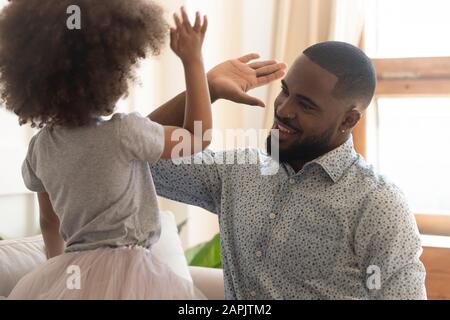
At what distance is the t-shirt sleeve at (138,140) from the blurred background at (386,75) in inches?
61.2

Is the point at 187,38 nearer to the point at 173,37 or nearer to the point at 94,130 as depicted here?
the point at 173,37

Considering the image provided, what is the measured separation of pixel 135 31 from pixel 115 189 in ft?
0.87

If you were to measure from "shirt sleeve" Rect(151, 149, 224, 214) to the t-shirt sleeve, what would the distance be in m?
0.35

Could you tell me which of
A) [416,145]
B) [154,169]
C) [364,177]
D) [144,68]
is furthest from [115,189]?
[416,145]

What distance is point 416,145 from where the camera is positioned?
110 inches

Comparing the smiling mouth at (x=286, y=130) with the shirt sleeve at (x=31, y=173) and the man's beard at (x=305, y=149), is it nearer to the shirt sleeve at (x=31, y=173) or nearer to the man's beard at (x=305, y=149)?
the man's beard at (x=305, y=149)

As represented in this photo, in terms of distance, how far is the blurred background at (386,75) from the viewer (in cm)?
269

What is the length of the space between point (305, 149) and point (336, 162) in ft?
0.26

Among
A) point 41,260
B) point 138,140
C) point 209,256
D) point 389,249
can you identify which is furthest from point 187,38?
point 209,256

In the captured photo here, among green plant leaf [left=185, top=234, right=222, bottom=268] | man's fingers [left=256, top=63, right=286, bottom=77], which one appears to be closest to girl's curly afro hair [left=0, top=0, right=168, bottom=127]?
man's fingers [left=256, top=63, right=286, bottom=77]

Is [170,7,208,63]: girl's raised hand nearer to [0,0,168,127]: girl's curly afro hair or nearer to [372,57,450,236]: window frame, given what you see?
[0,0,168,127]: girl's curly afro hair

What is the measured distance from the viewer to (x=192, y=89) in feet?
3.46

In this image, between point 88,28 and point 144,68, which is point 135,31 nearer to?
point 88,28

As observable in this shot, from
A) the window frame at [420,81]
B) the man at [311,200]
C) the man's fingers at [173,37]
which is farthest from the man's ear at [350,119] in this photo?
the window frame at [420,81]
